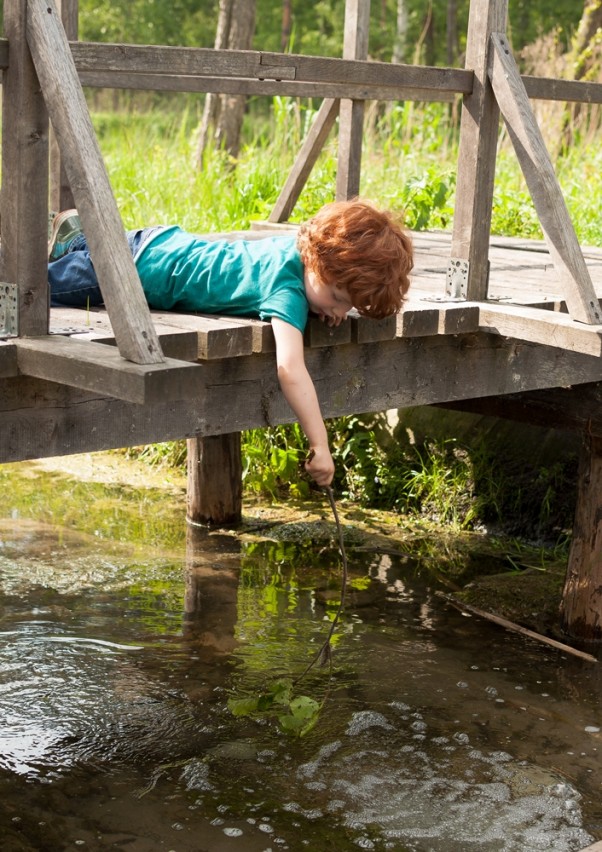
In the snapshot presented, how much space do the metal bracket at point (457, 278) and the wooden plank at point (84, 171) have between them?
1.67 m

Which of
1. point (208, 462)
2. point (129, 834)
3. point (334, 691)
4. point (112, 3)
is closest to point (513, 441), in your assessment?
point (208, 462)

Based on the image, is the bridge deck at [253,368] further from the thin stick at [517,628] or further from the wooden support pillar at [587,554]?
the thin stick at [517,628]

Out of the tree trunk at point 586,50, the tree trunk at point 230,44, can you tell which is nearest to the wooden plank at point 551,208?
the tree trunk at point 230,44

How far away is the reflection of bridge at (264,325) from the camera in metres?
2.89

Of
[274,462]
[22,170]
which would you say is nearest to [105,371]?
[22,170]

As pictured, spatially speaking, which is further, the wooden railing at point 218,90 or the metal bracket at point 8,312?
the metal bracket at point 8,312

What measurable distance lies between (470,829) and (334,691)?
0.98 meters

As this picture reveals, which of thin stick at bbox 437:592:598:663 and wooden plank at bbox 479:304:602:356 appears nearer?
wooden plank at bbox 479:304:602:356

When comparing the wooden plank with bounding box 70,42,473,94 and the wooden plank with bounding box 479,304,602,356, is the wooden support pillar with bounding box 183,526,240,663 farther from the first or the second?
the wooden plank with bounding box 70,42,473,94

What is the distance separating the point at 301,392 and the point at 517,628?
2235 millimetres

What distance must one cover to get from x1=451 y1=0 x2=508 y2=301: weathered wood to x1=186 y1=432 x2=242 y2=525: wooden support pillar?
228 centimetres

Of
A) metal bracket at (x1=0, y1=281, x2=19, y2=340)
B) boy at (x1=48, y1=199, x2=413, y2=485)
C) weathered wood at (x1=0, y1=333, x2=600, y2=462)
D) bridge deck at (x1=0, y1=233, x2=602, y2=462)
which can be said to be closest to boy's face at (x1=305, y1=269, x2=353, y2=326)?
boy at (x1=48, y1=199, x2=413, y2=485)

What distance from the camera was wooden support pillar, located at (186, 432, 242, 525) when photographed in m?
6.24

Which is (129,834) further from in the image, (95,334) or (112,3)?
(112,3)
